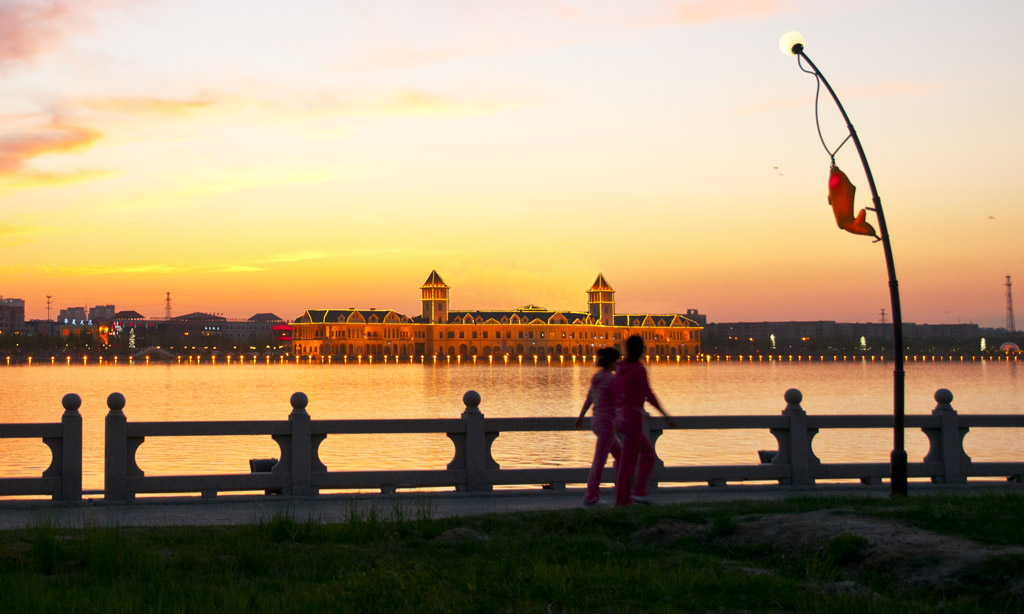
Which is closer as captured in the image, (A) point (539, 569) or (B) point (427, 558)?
(A) point (539, 569)

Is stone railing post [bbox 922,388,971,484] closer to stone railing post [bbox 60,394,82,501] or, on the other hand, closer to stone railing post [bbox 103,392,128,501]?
stone railing post [bbox 103,392,128,501]

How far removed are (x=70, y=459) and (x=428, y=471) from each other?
4.74 meters

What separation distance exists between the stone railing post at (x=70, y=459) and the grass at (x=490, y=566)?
3376 millimetres

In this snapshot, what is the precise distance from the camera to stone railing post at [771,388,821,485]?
50.8 feet

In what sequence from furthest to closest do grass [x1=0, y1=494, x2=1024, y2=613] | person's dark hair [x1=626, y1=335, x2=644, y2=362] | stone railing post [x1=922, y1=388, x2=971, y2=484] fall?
stone railing post [x1=922, y1=388, x2=971, y2=484] < person's dark hair [x1=626, y1=335, x2=644, y2=362] < grass [x1=0, y1=494, x2=1024, y2=613]

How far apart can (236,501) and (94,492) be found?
203 cm

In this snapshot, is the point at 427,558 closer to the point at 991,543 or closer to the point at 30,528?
the point at 30,528

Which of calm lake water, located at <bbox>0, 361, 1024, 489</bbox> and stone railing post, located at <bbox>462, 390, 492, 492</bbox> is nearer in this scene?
stone railing post, located at <bbox>462, 390, 492, 492</bbox>

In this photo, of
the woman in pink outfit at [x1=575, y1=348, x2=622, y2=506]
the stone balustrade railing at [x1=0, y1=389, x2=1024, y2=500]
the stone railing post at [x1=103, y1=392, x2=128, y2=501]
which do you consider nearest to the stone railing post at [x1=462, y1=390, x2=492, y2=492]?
the stone balustrade railing at [x1=0, y1=389, x2=1024, y2=500]

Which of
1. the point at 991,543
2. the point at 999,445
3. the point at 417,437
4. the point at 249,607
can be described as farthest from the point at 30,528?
the point at 999,445

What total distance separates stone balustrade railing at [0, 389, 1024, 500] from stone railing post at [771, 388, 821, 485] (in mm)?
15

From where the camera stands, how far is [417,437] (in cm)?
4003

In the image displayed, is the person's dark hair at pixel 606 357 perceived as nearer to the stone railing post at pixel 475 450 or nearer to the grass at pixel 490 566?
the grass at pixel 490 566

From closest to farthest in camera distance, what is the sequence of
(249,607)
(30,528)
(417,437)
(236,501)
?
(249,607), (30,528), (236,501), (417,437)
